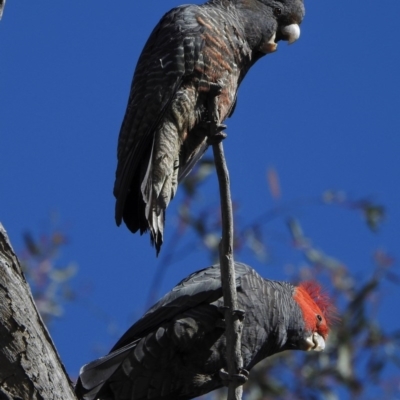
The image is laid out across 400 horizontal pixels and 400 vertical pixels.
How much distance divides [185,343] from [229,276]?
47 cm

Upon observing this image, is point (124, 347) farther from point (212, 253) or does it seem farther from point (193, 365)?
point (212, 253)

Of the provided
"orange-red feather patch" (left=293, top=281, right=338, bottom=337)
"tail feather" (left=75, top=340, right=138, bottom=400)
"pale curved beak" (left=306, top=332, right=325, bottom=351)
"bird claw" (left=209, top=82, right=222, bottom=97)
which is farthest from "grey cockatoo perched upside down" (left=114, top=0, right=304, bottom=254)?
"pale curved beak" (left=306, top=332, right=325, bottom=351)

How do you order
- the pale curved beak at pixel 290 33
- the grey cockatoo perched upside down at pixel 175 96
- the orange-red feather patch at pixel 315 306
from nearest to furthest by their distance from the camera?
the grey cockatoo perched upside down at pixel 175 96
the orange-red feather patch at pixel 315 306
the pale curved beak at pixel 290 33

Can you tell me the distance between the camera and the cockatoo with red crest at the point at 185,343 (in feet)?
10.1

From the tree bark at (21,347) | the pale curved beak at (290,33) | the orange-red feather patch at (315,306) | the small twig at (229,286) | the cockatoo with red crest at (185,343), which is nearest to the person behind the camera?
the tree bark at (21,347)

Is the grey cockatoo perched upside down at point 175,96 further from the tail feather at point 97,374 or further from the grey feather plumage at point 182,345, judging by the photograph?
the tail feather at point 97,374

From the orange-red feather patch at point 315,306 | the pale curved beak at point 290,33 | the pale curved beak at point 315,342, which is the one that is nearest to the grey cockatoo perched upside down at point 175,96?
the pale curved beak at point 290,33

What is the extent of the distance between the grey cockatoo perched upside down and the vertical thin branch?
451 mm

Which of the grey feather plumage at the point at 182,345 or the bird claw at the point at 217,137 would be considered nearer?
the bird claw at the point at 217,137

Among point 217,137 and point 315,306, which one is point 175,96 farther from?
point 315,306

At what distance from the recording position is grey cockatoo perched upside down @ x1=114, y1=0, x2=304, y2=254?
3.41 m

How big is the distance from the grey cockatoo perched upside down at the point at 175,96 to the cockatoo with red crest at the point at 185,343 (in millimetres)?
266

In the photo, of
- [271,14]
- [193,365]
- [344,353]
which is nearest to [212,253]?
[344,353]

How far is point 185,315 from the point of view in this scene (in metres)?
3.18
